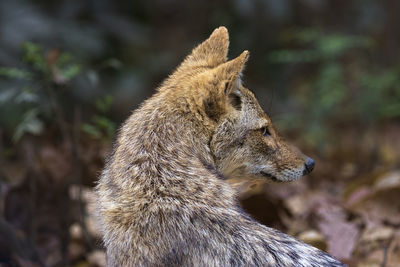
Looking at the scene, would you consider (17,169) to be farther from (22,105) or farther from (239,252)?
(239,252)

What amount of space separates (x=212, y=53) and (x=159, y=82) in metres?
3.74

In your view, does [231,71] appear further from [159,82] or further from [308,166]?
[159,82]

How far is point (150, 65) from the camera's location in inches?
450

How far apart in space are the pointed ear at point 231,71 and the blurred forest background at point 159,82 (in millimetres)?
1436

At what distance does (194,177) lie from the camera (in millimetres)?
3420

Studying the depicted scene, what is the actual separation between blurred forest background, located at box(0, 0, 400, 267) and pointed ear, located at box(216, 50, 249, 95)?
56.5 inches

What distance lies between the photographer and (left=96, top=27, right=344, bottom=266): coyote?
314 centimetres

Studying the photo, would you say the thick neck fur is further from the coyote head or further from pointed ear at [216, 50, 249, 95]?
pointed ear at [216, 50, 249, 95]

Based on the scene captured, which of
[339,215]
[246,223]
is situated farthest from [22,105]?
[246,223]

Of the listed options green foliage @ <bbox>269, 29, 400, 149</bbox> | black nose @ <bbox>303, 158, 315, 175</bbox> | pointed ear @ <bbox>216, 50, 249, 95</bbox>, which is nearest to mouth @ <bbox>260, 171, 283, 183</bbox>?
black nose @ <bbox>303, 158, 315, 175</bbox>

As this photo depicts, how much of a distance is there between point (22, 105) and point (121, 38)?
10.6 feet

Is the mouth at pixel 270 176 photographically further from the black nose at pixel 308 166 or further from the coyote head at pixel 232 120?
the black nose at pixel 308 166

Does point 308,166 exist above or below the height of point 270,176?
above

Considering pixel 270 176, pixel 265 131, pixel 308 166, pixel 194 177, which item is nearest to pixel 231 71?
pixel 265 131
